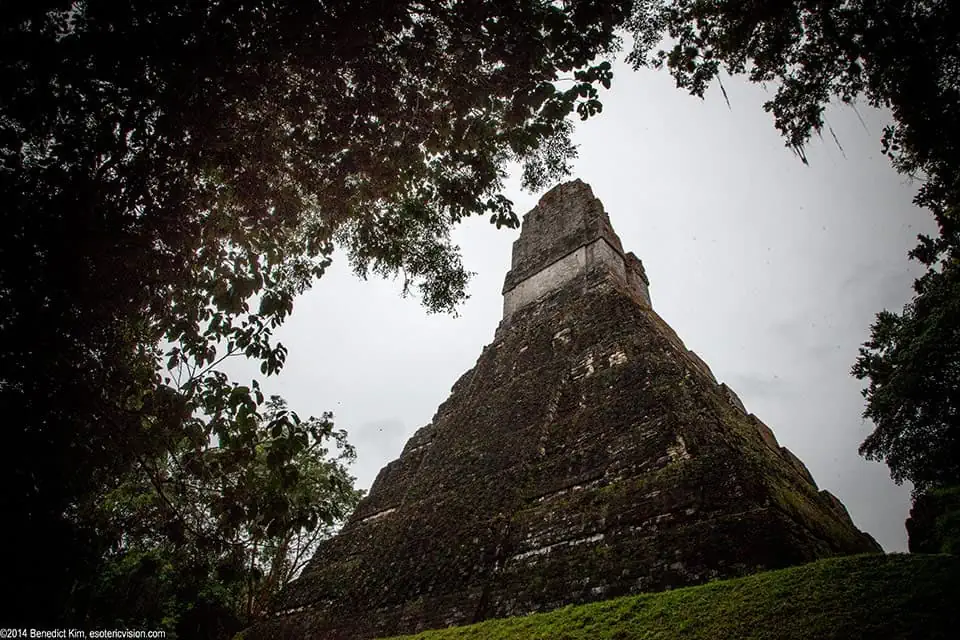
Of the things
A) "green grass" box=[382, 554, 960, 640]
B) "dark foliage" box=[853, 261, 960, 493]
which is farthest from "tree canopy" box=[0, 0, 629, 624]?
"dark foliage" box=[853, 261, 960, 493]

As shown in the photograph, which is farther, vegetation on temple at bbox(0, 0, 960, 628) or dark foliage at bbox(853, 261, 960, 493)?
dark foliage at bbox(853, 261, 960, 493)

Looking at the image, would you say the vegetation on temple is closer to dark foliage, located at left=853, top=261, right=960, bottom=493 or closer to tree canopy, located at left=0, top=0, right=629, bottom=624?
tree canopy, located at left=0, top=0, right=629, bottom=624

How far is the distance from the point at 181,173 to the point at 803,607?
19.8 feet

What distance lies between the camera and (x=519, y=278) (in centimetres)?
1398

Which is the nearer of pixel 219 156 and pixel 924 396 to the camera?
pixel 219 156

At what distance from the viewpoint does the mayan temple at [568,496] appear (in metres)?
5.23

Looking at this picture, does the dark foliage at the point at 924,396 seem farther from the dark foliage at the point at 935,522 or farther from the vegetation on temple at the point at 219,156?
the vegetation on temple at the point at 219,156

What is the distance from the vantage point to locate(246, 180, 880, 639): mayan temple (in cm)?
523

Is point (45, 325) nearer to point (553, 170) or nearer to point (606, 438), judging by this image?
point (553, 170)

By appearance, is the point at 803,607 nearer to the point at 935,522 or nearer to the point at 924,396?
the point at 935,522

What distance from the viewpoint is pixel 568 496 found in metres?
6.78

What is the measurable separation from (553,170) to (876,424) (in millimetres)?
14727

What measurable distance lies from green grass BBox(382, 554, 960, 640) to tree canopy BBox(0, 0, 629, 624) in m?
3.05

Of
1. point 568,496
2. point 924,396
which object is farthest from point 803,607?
point 924,396
